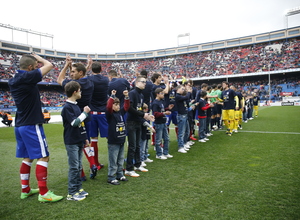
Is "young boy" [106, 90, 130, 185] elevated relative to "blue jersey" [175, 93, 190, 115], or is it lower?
lower

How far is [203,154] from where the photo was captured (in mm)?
5660

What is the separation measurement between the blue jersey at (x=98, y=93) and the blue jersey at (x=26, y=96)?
1470 mm

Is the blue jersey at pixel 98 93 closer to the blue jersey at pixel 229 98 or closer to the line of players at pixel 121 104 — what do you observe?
the line of players at pixel 121 104

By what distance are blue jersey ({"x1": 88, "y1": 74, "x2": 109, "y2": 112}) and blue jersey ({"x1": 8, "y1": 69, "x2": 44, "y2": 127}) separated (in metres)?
1.47

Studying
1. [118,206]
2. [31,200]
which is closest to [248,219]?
[118,206]

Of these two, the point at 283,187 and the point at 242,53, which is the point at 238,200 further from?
the point at 242,53

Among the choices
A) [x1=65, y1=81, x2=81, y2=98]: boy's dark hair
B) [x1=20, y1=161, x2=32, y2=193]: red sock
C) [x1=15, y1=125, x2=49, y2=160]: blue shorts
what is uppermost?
[x1=65, y1=81, x2=81, y2=98]: boy's dark hair

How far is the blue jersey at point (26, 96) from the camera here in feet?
9.89

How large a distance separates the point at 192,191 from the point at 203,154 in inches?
97.3

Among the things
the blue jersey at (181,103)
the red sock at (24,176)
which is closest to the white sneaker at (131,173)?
the red sock at (24,176)

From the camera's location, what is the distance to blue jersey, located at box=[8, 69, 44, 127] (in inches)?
119

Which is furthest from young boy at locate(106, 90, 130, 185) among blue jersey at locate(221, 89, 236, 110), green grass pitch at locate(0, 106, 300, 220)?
blue jersey at locate(221, 89, 236, 110)

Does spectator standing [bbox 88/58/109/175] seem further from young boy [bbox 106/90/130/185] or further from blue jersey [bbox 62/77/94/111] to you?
young boy [bbox 106/90/130/185]

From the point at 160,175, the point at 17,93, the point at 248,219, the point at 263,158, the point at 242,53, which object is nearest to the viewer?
the point at 248,219
